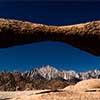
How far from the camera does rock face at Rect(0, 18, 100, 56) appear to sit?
17.3 meters

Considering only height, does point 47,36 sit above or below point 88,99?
above

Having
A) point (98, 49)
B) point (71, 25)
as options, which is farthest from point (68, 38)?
point (98, 49)

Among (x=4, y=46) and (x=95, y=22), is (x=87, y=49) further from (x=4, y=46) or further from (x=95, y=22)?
(x=4, y=46)

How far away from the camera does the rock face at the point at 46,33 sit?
17297 millimetres

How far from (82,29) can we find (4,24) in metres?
3.81

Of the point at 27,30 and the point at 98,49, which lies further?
the point at 98,49

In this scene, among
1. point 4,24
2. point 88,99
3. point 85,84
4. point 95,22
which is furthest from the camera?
point 85,84

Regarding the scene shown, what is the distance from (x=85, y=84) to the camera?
74.1ft

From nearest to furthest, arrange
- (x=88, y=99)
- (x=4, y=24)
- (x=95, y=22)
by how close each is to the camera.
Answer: (x=88, y=99) → (x=4, y=24) → (x=95, y=22)

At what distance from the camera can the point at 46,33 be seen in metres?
17.9

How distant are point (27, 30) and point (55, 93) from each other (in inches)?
135

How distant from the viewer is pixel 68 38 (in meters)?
18.2

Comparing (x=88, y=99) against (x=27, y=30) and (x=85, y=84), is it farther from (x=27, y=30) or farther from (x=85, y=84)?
(x=85, y=84)

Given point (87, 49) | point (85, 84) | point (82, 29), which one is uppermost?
point (82, 29)
